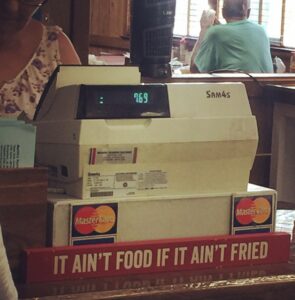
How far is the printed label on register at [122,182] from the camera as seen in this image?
4.41 feet

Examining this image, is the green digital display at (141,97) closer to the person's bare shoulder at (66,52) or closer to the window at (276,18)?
the person's bare shoulder at (66,52)

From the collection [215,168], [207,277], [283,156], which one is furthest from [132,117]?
[283,156]

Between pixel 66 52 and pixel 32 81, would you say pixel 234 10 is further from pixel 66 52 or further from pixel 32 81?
pixel 32 81

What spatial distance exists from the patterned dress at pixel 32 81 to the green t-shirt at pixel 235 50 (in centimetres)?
259

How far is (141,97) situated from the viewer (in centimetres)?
138

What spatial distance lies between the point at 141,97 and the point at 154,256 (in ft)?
0.92

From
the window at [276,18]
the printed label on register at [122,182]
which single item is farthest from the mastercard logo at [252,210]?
the window at [276,18]

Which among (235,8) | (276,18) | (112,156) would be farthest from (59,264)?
(276,18)

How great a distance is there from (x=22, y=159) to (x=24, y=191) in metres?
0.05

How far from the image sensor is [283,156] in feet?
14.0

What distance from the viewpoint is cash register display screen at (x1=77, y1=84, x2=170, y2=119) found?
134 centimetres

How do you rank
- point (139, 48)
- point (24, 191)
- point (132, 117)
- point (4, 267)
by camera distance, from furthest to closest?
point (139, 48)
point (132, 117)
point (24, 191)
point (4, 267)

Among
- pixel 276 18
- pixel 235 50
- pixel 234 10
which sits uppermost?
pixel 276 18

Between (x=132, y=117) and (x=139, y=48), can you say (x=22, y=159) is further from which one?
(x=139, y=48)
